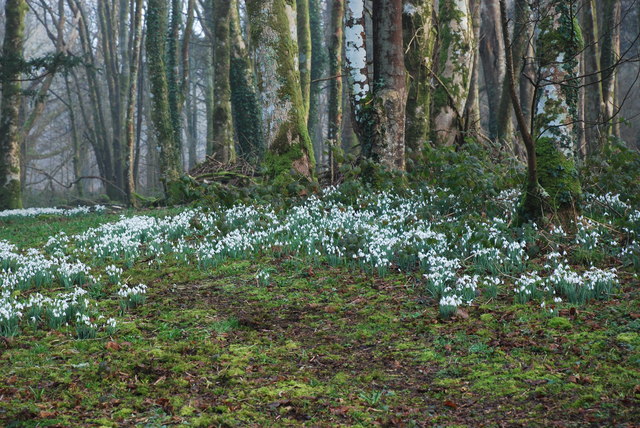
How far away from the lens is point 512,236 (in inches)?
275

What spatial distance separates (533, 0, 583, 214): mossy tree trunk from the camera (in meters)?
7.21

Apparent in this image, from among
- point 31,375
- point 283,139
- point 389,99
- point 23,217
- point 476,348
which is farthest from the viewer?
point 23,217

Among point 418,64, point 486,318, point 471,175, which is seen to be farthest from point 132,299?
point 418,64

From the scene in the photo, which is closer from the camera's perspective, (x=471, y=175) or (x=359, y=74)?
(x=471, y=175)

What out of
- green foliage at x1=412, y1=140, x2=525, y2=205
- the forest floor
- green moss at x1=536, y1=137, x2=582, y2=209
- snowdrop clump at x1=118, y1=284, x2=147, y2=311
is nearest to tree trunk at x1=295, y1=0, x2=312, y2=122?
green foliage at x1=412, y1=140, x2=525, y2=205

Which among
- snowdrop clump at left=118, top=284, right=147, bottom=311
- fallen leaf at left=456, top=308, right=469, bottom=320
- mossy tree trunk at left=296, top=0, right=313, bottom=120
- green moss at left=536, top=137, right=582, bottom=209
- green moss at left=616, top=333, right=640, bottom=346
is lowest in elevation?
green moss at left=616, top=333, right=640, bottom=346

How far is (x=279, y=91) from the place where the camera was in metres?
11.4

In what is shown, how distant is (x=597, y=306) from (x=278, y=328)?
113 inches

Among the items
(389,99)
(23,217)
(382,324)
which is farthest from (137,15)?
(382,324)

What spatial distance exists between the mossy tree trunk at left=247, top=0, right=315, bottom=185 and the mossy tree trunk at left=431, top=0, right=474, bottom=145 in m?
3.38

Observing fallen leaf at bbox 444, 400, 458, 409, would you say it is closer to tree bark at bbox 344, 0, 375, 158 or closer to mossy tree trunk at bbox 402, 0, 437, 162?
tree bark at bbox 344, 0, 375, 158

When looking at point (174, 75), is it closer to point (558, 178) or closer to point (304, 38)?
point (304, 38)

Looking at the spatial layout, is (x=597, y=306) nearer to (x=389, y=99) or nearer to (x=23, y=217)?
(x=389, y=99)

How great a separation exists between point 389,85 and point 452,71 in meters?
3.28
